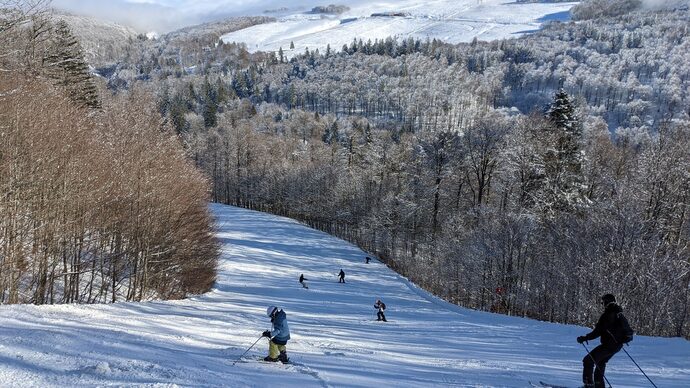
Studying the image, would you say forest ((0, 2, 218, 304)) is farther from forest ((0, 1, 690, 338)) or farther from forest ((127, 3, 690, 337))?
forest ((127, 3, 690, 337))

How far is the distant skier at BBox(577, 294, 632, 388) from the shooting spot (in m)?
7.74

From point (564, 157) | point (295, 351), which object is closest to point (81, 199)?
point (295, 351)

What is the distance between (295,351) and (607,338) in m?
6.81

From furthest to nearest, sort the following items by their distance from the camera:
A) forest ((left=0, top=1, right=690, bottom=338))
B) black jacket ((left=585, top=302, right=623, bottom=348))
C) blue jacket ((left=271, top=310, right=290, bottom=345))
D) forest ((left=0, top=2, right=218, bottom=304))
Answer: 1. forest ((left=0, top=1, right=690, bottom=338))
2. forest ((left=0, top=2, right=218, bottom=304))
3. blue jacket ((left=271, top=310, right=290, bottom=345))
4. black jacket ((left=585, top=302, right=623, bottom=348))

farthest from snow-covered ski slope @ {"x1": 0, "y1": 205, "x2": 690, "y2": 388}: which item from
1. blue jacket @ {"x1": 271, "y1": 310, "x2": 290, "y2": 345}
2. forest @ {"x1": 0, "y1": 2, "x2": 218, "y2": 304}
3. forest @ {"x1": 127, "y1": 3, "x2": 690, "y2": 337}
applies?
forest @ {"x1": 127, "y1": 3, "x2": 690, "y2": 337}

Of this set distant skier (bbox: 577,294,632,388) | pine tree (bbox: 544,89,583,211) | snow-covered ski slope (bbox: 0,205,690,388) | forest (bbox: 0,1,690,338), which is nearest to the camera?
snow-covered ski slope (bbox: 0,205,690,388)

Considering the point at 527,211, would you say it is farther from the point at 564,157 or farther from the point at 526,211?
the point at 564,157

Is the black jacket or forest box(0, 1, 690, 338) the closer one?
the black jacket

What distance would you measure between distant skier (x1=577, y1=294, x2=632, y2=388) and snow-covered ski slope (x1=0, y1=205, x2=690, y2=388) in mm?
833

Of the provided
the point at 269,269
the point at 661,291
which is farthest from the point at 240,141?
the point at 661,291

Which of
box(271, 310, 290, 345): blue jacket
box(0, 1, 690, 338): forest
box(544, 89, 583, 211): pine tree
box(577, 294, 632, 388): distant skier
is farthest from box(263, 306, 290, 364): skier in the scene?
box(544, 89, 583, 211): pine tree

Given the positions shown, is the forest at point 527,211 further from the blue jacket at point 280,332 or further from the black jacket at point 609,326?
the blue jacket at point 280,332

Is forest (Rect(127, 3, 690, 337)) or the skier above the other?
the skier

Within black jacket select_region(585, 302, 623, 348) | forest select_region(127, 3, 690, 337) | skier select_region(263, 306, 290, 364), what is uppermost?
black jacket select_region(585, 302, 623, 348)
